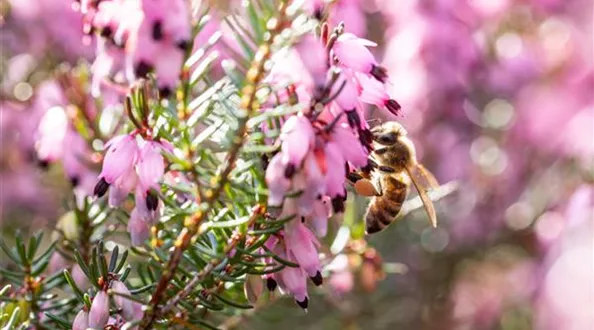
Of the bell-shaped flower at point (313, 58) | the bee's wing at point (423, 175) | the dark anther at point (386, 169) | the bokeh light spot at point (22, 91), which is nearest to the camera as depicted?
the bell-shaped flower at point (313, 58)

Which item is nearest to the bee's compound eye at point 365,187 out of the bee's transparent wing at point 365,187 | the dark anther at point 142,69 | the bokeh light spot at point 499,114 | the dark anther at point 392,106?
the bee's transparent wing at point 365,187

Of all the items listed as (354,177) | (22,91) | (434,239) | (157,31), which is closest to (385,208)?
(354,177)

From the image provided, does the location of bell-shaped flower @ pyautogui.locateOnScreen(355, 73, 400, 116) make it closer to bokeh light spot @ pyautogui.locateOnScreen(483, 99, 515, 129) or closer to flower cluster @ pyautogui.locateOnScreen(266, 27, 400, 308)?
flower cluster @ pyautogui.locateOnScreen(266, 27, 400, 308)

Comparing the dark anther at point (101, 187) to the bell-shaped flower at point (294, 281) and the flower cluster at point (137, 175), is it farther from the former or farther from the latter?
the bell-shaped flower at point (294, 281)

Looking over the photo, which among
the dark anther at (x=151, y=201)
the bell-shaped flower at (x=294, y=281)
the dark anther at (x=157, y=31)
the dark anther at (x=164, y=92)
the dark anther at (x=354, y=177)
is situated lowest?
the bell-shaped flower at (x=294, y=281)

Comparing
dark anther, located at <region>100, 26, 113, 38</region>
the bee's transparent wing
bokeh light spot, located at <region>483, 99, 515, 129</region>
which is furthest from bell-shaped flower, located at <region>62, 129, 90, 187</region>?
bokeh light spot, located at <region>483, 99, 515, 129</region>

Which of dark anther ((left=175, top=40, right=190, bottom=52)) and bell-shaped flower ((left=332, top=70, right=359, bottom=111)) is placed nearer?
bell-shaped flower ((left=332, top=70, right=359, bottom=111))

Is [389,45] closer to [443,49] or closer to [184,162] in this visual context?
[443,49]
